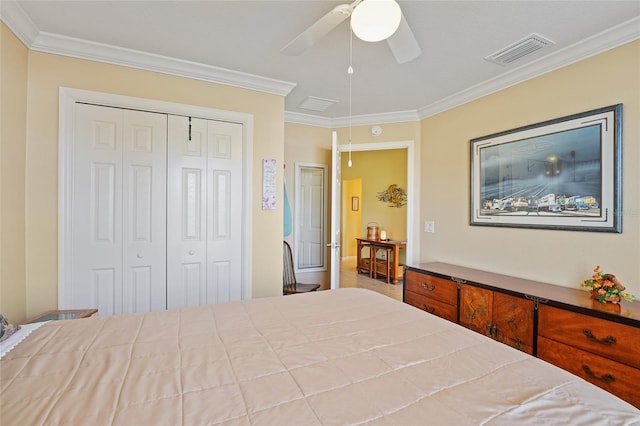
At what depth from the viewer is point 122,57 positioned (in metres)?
2.31

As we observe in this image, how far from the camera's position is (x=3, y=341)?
1.12 metres

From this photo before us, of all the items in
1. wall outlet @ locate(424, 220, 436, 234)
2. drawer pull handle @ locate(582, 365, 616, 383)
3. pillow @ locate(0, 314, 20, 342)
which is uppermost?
wall outlet @ locate(424, 220, 436, 234)

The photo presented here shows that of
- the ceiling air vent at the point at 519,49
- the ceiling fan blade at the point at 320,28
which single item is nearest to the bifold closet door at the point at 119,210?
the ceiling fan blade at the point at 320,28

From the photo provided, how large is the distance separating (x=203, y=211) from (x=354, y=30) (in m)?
1.96

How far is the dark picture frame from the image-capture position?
6.57ft

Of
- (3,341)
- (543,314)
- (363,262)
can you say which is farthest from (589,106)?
(363,262)

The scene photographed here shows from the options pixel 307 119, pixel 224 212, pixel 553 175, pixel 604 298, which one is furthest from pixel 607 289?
pixel 307 119

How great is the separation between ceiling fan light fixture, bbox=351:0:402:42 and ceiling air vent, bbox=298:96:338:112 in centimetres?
197

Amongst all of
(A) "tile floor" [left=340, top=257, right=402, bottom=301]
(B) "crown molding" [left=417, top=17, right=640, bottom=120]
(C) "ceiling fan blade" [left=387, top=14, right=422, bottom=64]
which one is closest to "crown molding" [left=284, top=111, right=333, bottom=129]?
(B) "crown molding" [left=417, top=17, right=640, bottom=120]

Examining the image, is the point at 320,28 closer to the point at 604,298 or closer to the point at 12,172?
the point at 12,172

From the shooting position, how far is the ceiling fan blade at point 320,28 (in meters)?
1.45

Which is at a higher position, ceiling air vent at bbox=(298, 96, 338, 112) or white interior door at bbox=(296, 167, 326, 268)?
ceiling air vent at bbox=(298, 96, 338, 112)

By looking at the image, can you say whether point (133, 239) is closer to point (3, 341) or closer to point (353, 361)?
point (3, 341)

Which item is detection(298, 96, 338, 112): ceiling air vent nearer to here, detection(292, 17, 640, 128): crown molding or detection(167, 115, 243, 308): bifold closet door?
detection(292, 17, 640, 128): crown molding
